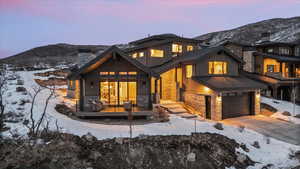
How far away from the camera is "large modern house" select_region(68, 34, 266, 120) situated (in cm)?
1252

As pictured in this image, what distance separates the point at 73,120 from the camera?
11086 millimetres

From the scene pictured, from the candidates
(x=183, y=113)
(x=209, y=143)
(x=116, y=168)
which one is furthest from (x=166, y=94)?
(x=116, y=168)

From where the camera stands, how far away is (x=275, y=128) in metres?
12.9

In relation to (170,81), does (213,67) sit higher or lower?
higher

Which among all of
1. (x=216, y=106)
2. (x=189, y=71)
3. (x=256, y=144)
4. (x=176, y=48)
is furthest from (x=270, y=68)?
(x=256, y=144)

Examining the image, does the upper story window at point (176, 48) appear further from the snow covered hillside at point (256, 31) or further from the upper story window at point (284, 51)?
the snow covered hillside at point (256, 31)

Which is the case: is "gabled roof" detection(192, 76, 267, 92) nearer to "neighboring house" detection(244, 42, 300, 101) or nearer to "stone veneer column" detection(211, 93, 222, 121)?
"stone veneer column" detection(211, 93, 222, 121)

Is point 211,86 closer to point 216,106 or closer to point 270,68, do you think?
point 216,106

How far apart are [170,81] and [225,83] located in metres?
5.76

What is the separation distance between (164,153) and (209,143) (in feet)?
9.04

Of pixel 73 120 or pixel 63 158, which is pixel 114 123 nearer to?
pixel 73 120

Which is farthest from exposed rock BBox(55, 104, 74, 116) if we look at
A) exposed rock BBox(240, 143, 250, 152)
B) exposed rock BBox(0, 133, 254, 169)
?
exposed rock BBox(240, 143, 250, 152)

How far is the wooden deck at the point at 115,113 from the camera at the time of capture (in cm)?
1146

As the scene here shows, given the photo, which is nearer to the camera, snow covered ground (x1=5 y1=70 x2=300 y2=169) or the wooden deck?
snow covered ground (x1=5 y1=70 x2=300 y2=169)
